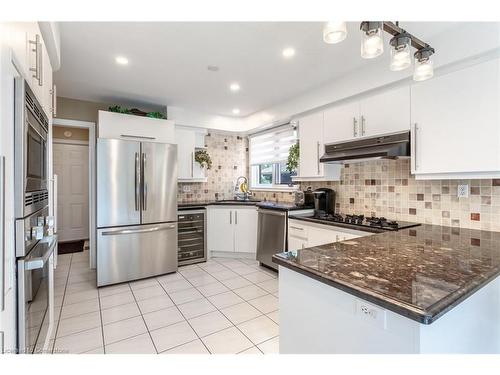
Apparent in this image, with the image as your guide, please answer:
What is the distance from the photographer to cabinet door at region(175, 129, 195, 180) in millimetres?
4098

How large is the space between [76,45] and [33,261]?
78.8 inches

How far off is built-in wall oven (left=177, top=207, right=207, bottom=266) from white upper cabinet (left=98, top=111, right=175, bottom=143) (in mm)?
1146

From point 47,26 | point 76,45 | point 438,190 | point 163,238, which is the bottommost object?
point 163,238

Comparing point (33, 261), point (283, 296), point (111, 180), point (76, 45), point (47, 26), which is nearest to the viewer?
point (33, 261)

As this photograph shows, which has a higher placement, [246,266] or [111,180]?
[111,180]

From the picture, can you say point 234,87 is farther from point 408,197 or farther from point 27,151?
point 27,151

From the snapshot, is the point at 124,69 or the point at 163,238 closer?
the point at 124,69

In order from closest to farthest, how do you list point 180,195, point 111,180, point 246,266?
point 111,180 → point 246,266 → point 180,195

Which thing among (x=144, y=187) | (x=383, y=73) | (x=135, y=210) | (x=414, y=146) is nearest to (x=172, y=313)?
(x=135, y=210)

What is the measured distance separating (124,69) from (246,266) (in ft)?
9.70

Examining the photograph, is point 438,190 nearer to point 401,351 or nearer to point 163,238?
point 401,351

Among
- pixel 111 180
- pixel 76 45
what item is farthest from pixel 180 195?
pixel 76 45

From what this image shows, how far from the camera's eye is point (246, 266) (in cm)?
380

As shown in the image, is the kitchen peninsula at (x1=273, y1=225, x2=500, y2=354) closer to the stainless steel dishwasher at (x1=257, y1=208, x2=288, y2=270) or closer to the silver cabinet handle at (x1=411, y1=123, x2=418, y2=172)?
the silver cabinet handle at (x1=411, y1=123, x2=418, y2=172)
